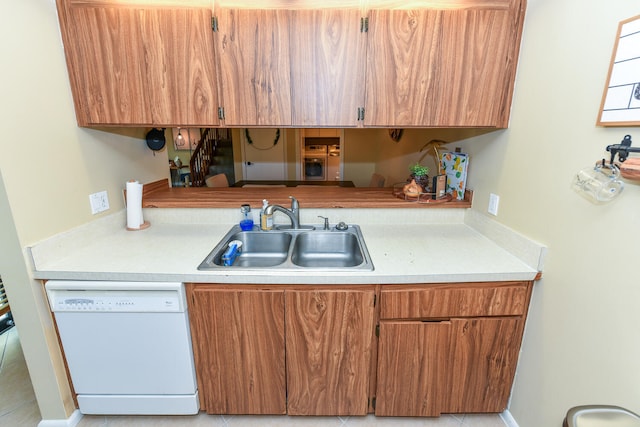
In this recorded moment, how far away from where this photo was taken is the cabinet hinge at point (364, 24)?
1.42m

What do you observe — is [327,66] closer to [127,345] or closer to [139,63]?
[139,63]

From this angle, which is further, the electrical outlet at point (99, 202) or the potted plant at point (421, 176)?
the potted plant at point (421, 176)

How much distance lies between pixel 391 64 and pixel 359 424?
73.7 inches

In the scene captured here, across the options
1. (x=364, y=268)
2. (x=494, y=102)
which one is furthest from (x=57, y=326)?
(x=494, y=102)

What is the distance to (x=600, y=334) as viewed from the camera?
103cm

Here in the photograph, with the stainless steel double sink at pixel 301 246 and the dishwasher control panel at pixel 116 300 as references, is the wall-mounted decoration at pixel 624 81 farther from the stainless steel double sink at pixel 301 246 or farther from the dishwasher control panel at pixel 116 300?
the dishwasher control panel at pixel 116 300

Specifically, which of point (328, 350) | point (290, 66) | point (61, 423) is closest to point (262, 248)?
point (328, 350)

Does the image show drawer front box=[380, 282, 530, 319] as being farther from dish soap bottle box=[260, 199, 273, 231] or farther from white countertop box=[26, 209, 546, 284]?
dish soap bottle box=[260, 199, 273, 231]

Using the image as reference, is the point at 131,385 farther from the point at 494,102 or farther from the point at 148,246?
the point at 494,102

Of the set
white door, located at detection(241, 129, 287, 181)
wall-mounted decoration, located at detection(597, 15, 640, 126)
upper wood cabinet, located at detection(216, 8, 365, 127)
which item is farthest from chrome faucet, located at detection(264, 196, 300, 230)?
white door, located at detection(241, 129, 287, 181)

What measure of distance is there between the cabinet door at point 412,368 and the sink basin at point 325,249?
53cm

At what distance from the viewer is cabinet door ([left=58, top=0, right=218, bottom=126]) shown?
141 cm

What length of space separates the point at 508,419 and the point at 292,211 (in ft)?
5.32

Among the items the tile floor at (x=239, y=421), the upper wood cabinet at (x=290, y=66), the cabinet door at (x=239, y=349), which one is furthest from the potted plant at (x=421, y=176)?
the tile floor at (x=239, y=421)
